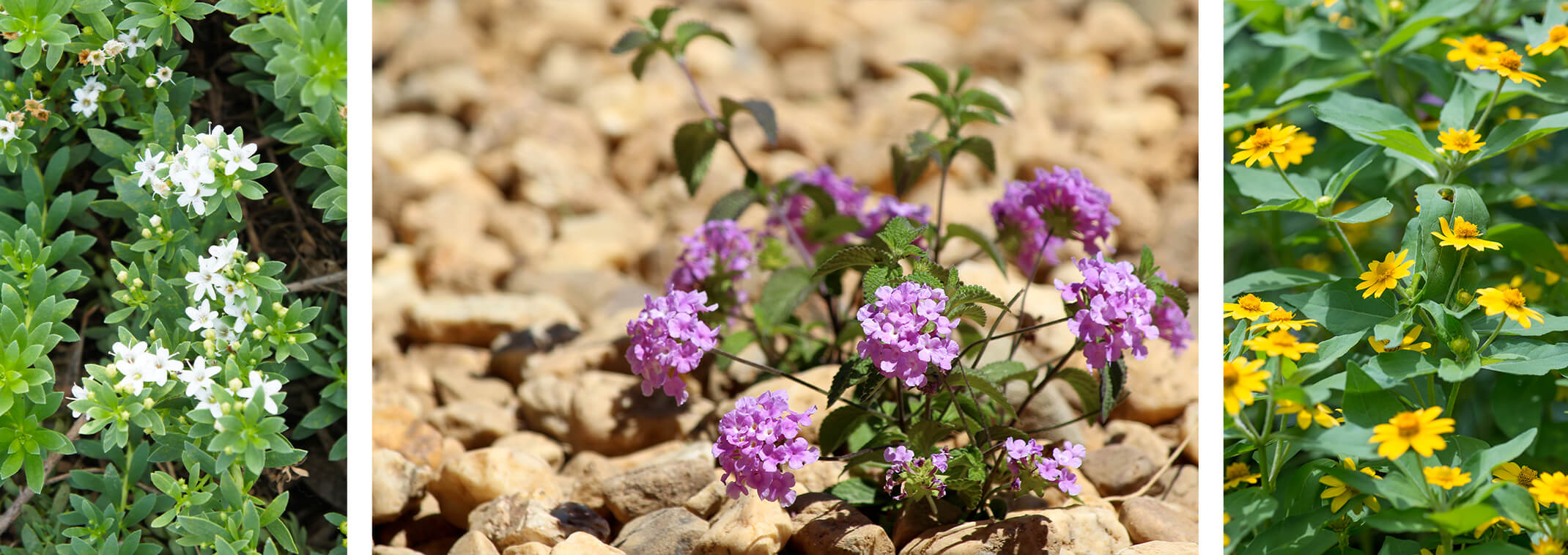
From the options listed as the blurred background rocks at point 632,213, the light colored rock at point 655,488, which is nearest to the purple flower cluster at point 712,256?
the blurred background rocks at point 632,213

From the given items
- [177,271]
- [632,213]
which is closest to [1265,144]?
[177,271]

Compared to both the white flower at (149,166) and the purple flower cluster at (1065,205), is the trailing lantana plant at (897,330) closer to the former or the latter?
the purple flower cluster at (1065,205)

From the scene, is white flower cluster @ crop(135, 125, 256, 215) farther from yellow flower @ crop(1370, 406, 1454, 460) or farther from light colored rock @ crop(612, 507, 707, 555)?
yellow flower @ crop(1370, 406, 1454, 460)

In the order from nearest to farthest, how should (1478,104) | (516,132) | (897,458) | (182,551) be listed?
(897,458)
(182,551)
(1478,104)
(516,132)

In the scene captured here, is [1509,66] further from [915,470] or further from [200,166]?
[200,166]

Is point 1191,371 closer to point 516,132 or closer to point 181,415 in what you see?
point 181,415

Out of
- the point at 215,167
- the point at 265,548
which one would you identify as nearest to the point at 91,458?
the point at 265,548
